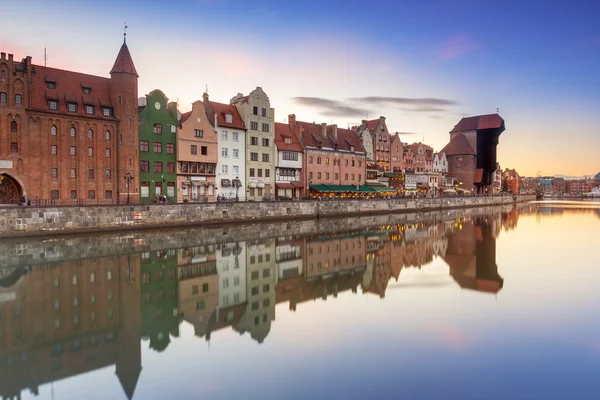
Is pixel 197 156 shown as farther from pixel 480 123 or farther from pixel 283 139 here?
pixel 480 123

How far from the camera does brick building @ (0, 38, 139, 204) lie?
36219 millimetres

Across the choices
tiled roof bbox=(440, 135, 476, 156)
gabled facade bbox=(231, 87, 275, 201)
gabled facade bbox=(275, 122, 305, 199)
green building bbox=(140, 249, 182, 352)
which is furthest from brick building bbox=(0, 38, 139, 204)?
tiled roof bbox=(440, 135, 476, 156)

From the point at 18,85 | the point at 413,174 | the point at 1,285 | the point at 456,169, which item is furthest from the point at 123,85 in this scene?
the point at 456,169

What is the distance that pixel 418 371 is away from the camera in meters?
10.4

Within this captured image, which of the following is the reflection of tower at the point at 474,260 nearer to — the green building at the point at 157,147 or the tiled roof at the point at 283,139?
the tiled roof at the point at 283,139

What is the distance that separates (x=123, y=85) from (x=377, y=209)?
39030mm

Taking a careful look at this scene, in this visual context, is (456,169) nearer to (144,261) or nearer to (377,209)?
(377,209)

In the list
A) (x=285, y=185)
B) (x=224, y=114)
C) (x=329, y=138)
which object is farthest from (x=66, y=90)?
(x=329, y=138)

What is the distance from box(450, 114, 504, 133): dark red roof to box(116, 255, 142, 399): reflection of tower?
10053 cm

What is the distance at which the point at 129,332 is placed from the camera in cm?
1344

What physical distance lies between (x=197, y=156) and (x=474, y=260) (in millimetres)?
32479

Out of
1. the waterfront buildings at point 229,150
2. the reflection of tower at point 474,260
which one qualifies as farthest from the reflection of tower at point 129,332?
the waterfront buildings at point 229,150

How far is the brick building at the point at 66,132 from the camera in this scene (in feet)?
119

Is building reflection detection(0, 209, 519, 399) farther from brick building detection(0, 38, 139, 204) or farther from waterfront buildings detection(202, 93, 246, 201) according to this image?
waterfront buildings detection(202, 93, 246, 201)
